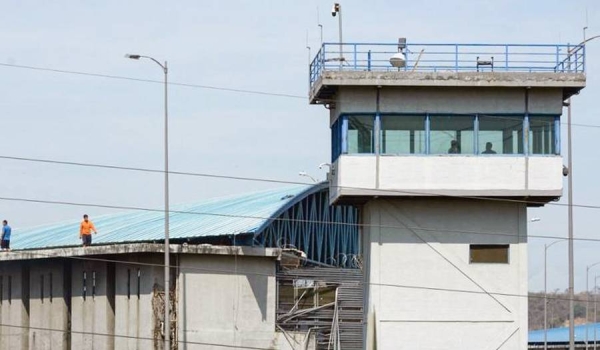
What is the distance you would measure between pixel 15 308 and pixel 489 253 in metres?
33.5

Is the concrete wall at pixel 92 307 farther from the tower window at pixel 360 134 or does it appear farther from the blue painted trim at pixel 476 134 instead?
the blue painted trim at pixel 476 134

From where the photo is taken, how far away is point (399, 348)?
46.7 metres

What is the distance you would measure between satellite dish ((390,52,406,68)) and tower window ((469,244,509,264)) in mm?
6220

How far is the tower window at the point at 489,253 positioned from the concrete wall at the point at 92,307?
20299mm

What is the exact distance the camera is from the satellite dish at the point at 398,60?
46.5m

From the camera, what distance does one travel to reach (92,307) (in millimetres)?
64438

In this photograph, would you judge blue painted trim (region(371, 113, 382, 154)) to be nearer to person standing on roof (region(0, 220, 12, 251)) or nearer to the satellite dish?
the satellite dish

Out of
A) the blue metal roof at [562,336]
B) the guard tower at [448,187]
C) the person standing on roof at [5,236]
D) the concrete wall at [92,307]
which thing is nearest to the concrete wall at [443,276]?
the guard tower at [448,187]

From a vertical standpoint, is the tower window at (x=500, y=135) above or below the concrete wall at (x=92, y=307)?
above

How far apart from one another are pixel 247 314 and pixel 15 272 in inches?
884

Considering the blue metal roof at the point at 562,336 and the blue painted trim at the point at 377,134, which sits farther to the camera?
the blue metal roof at the point at 562,336

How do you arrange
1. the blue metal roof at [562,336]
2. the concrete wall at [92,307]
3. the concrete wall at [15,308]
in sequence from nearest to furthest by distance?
the concrete wall at [92,307] → the concrete wall at [15,308] → the blue metal roof at [562,336]

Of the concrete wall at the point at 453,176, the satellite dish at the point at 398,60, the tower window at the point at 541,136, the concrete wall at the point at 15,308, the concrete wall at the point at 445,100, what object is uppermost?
the satellite dish at the point at 398,60

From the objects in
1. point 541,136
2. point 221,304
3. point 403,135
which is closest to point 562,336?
point 221,304
